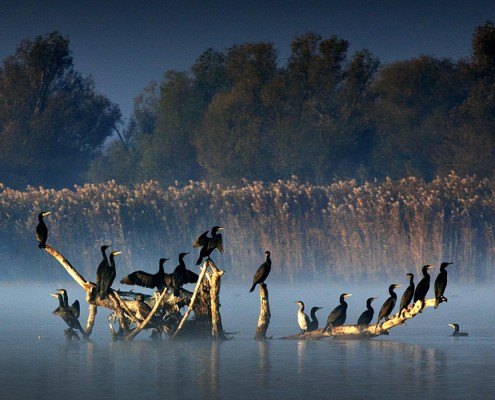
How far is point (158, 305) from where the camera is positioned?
66.5ft

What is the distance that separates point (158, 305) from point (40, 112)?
46.1 metres

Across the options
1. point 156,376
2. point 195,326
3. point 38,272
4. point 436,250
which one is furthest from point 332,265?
point 156,376

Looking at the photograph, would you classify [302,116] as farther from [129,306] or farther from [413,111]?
[129,306]

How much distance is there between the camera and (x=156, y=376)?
17094 millimetres

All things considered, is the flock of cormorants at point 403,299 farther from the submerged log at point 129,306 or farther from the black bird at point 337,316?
the submerged log at point 129,306

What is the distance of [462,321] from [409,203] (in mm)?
9469

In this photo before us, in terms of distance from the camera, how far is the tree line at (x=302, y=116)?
53531mm

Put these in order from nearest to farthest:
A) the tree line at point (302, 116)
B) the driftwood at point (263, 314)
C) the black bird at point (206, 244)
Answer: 1. the black bird at point (206, 244)
2. the driftwood at point (263, 314)
3. the tree line at point (302, 116)

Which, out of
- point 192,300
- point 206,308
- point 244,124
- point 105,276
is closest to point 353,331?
point 206,308

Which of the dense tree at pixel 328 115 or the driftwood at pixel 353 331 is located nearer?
the driftwood at pixel 353 331

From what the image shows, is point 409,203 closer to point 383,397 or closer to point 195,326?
point 195,326

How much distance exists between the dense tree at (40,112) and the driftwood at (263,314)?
41907mm

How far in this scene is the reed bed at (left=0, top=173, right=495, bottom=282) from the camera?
3628 centimetres

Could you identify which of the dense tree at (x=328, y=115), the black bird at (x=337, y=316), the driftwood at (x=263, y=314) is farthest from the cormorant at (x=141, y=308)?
the dense tree at (x=328, y=115)
